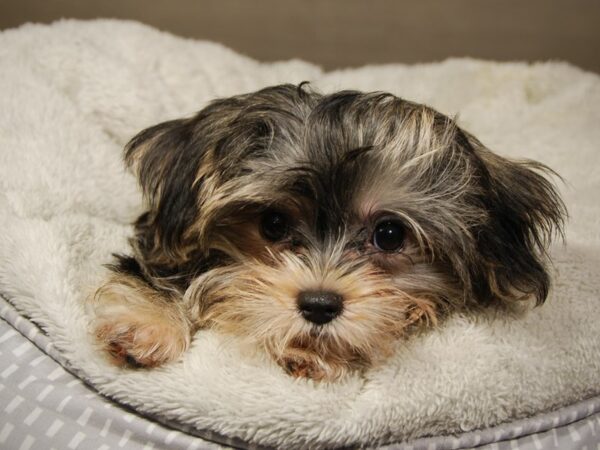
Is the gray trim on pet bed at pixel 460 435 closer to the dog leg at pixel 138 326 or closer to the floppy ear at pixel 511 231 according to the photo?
the dog leg at pixel 138 326

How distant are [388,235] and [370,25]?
2376mm

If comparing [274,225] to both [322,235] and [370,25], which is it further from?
[370,25]

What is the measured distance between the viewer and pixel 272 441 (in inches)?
58.6

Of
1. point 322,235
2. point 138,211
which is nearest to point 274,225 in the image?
point 322,235

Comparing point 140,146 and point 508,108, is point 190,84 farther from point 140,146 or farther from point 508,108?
point 508,108

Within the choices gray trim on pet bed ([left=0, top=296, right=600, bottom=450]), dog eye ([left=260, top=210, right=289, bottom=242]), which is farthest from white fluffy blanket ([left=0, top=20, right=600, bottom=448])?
dog eye ([left=260, top=210, right=289, bottom=242])

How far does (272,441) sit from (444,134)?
0.90 m

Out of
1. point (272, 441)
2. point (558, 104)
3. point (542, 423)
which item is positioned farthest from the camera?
point (558, 104)

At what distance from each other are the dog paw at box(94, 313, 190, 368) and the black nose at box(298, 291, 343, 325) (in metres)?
0.37

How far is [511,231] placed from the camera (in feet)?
5.79

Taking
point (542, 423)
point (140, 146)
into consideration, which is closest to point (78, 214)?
point (140, 146)

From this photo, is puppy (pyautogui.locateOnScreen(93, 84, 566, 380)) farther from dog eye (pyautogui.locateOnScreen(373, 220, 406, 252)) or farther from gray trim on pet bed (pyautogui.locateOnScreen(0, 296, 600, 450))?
gray trim on pet bed (pyautogui.locateOnScreen(0, 296, 600, 450))

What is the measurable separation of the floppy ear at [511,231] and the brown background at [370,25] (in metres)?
2.13

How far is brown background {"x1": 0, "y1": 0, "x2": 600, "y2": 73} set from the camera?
368cm
